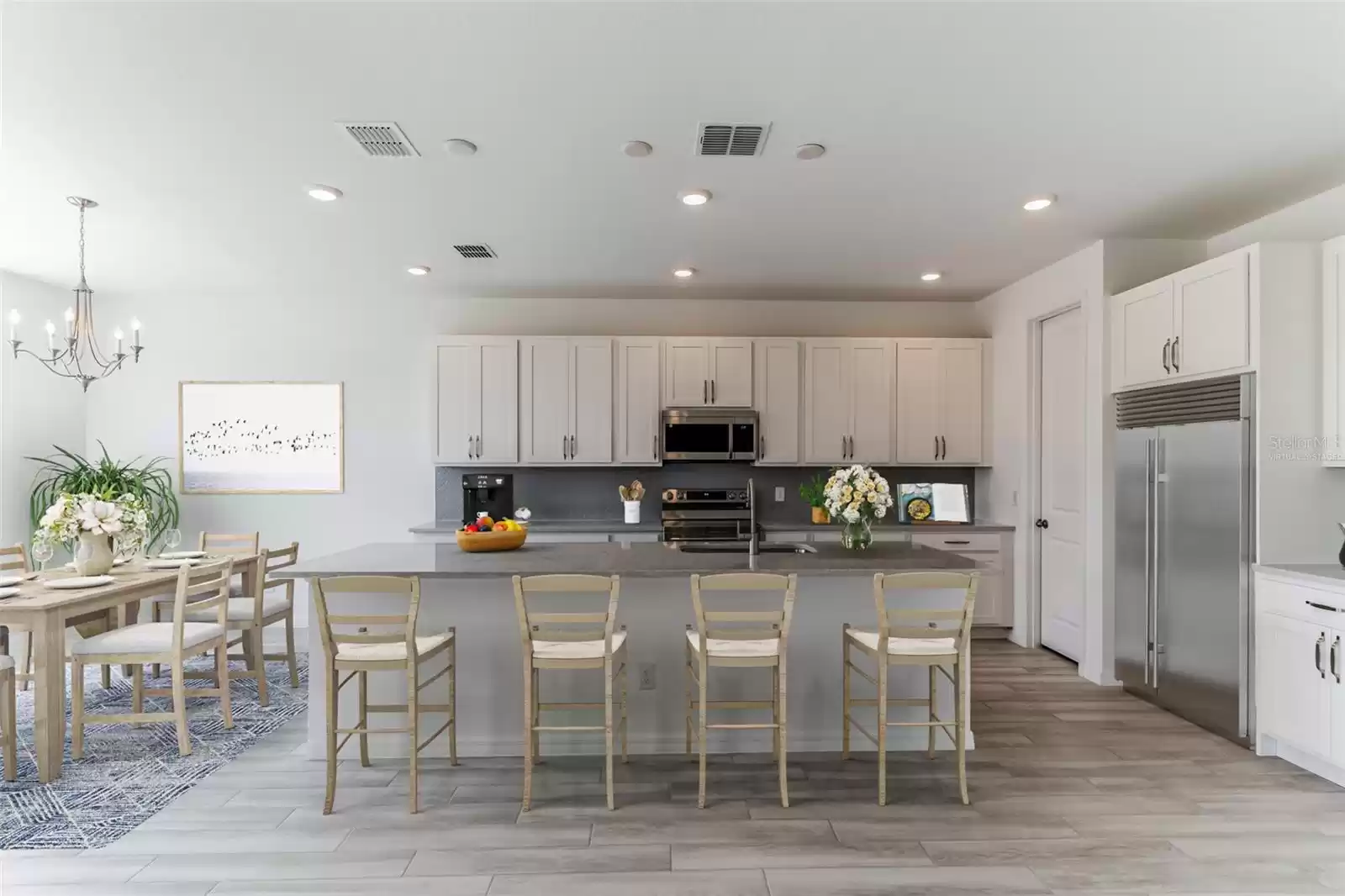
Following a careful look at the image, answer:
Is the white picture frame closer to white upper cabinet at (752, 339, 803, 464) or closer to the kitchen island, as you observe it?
the kitchen island

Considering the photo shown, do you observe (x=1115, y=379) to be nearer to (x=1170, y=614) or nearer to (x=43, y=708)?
(x=1170, y=614)

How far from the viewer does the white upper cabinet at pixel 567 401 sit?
5934mm

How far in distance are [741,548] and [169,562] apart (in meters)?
3.47

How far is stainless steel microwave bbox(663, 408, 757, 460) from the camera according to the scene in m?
5.91

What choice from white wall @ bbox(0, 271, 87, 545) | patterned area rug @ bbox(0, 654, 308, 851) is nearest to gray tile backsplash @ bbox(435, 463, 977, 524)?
patterned area rug @ bbox(0, 654, 308, 851)

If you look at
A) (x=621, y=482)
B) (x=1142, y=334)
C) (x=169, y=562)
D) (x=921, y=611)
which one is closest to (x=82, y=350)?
(x=169, y=562)

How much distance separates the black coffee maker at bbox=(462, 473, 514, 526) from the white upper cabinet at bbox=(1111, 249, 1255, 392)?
14.9ft

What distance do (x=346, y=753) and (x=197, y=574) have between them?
1.23 metres

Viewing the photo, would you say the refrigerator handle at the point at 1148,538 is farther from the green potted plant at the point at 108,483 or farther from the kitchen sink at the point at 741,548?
the green potted plant at the point at 108,483

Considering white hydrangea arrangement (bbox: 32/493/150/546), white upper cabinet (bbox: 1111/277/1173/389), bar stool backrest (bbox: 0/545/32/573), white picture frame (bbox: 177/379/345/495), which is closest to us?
white hydrangea arrangement (bbox: 32/493/150/546)

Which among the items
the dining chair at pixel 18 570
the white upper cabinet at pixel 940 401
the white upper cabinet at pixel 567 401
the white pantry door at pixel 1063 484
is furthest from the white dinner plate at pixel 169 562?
the white pantry door at pixel 1063 484

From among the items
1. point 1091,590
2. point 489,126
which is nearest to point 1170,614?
Answer: point 1091,590

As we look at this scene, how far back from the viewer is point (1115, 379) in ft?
14.9

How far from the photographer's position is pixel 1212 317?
3.78 meters
